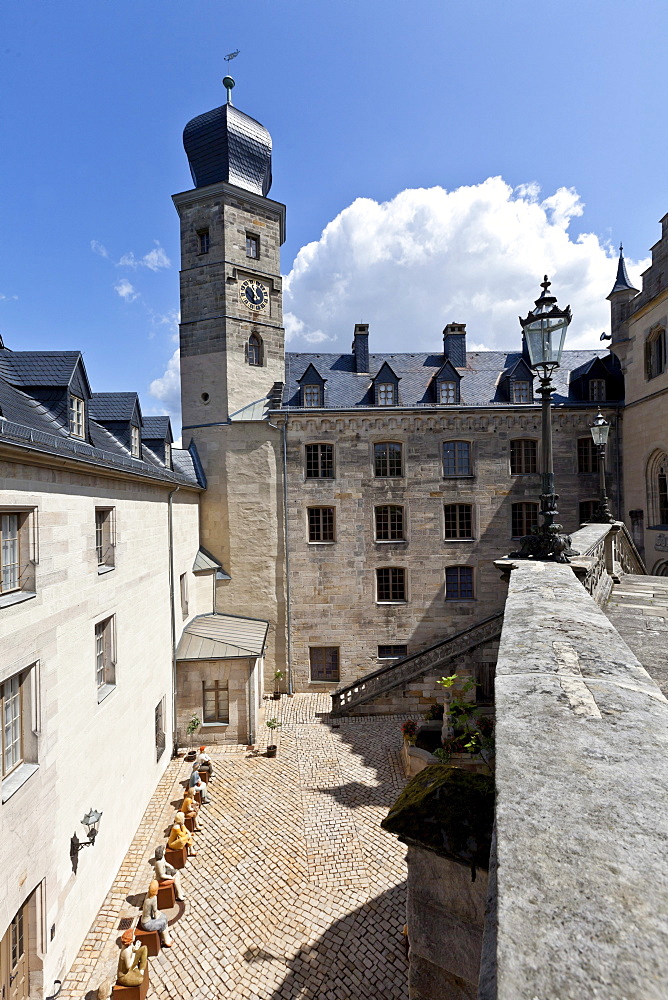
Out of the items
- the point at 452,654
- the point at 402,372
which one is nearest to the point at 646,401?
the point at 402,372

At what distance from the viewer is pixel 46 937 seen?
24.7 feet

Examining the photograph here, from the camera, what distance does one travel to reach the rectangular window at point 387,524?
70.1 ft

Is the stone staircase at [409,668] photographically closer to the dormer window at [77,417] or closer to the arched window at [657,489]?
the arched window at [657,489]

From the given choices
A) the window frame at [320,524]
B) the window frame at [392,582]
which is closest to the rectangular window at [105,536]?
the window frame at [320,524]

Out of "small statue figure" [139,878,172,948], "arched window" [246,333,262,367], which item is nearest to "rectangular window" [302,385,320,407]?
"arched window" [246,333,262,367]

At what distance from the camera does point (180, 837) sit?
35.7 feet

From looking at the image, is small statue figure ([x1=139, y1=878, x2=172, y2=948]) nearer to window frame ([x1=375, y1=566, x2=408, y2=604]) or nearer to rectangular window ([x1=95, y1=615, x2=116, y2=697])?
rectangular window ([x1=95, y1=615, x2=116, y2=697])

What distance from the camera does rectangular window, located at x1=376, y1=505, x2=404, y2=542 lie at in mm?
21375

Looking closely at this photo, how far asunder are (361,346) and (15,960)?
22.8m

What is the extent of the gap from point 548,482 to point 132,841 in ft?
40.4

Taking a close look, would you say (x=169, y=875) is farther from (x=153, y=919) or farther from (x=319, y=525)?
(x=319, y=525)

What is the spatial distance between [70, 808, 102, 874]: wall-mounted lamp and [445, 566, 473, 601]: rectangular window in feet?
50.6

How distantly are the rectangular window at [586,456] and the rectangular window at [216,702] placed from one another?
685 inches

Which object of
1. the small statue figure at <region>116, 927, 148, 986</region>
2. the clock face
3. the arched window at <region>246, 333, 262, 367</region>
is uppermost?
the clock face
